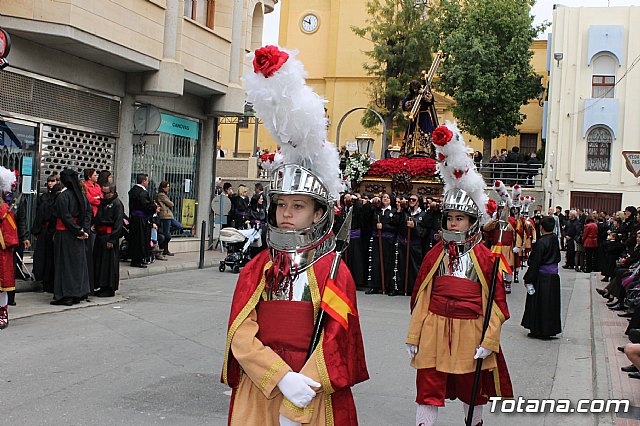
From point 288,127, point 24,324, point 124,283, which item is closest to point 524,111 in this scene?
point 124,283

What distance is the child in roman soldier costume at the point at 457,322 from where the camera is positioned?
18.6 feet

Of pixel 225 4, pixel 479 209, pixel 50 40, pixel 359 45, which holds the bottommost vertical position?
pixel 479 209

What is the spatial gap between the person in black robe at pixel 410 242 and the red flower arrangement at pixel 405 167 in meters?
5.31

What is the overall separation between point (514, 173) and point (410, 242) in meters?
22.6

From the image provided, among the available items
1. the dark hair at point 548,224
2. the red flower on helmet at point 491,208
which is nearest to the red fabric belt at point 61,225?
the red flower on helmet at point 491,208

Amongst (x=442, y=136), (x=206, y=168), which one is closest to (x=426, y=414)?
(x=442, y=136)

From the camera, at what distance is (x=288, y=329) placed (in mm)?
4074

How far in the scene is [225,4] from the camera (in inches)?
779

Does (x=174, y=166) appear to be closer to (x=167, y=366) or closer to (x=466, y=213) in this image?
(x=167, y=366)

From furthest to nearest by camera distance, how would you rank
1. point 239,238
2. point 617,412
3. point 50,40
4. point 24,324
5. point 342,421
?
point 239,238 < point 50,40 < point 24,324 < point 617,412 < point 342,421

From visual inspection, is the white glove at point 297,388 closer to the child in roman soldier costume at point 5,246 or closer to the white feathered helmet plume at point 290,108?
the white feathered helmet plume at point 290,108

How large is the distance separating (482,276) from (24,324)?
6319 millimetres

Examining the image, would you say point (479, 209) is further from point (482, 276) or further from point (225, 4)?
point (225, 4)

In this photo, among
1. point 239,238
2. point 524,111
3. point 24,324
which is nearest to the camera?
point 24,324
